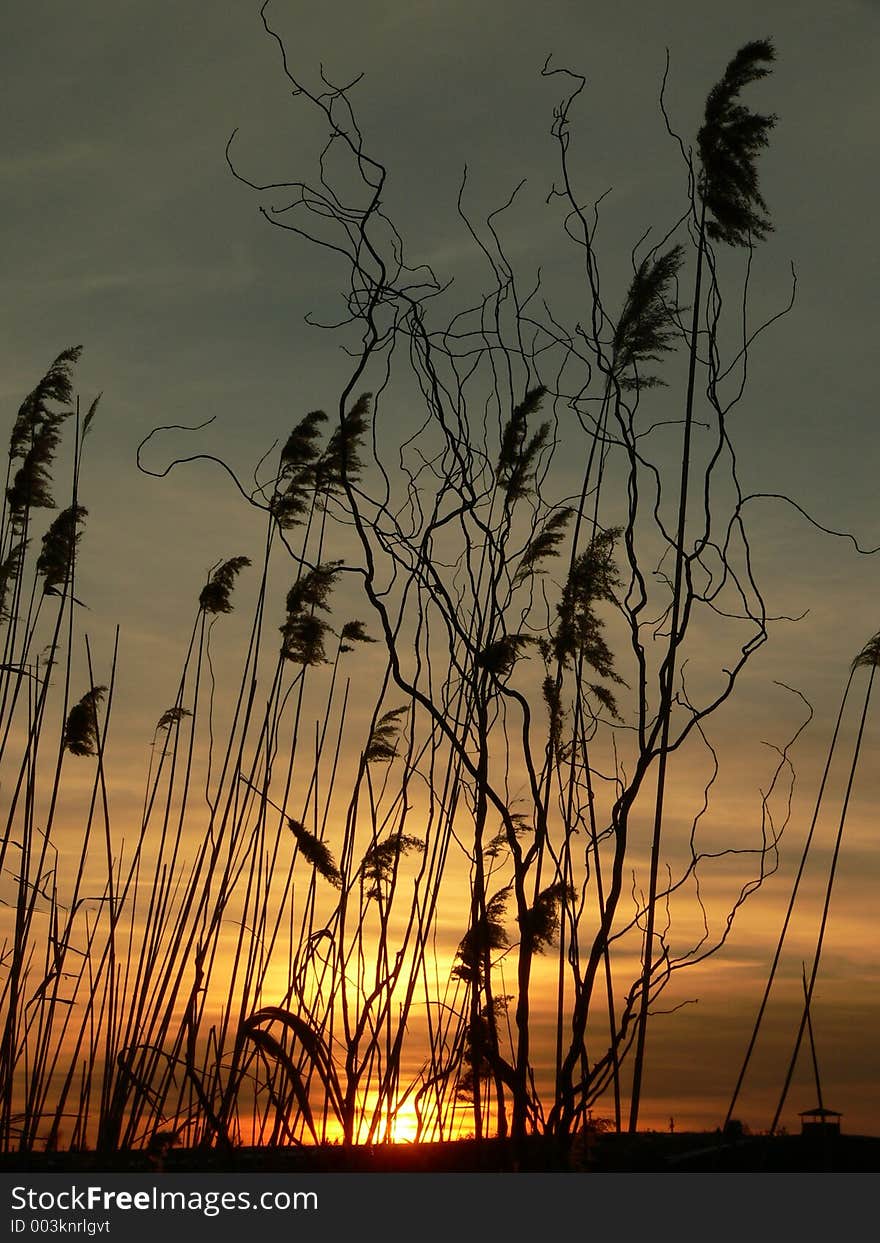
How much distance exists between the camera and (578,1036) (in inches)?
72.3

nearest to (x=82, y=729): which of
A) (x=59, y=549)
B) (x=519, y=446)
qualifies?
(x=59, y=549)

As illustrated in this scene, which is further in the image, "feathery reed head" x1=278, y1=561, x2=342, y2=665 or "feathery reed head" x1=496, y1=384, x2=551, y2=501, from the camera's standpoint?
"feathery reed head" x1=278, y1=561, x2=342, y2=665

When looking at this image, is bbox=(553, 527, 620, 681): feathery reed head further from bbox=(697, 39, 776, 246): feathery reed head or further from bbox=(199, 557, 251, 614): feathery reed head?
bbox=(199, 557, 251, 614): feathery reed head

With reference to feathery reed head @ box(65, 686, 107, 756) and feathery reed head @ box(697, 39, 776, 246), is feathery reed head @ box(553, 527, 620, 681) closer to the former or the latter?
feathery reed head @ box(697, 39, 776, 246)

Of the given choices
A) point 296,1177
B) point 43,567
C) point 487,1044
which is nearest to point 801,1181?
point 487,1044

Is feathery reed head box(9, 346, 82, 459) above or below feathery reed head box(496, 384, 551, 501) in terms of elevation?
above

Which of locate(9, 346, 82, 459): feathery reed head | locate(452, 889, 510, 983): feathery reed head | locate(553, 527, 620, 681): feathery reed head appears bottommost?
locate(452, 889, 510, 983): feathery reed head

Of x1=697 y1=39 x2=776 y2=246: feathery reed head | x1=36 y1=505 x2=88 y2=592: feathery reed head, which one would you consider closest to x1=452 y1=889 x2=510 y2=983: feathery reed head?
x1=697 y1=39 x2=776 y2=246: feathery reed head

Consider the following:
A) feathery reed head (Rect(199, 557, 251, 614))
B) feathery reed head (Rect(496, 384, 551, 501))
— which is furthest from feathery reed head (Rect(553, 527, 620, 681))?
feathery reed head (Rect(199, 557, 251, 614))

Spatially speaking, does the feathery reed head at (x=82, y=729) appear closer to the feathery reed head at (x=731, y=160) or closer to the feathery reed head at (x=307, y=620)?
the feathery reed head at (x=307, y=620)

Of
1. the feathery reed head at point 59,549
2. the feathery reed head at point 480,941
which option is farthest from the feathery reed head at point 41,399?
the feathery reed head at point 480,941

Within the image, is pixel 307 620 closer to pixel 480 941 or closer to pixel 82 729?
pixel 82 729

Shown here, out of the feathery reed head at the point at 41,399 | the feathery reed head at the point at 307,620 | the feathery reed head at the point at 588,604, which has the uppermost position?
the feathery reed head at the point at 41,399

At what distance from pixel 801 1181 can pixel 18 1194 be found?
47.5 inches
